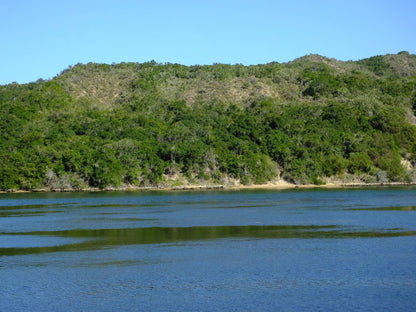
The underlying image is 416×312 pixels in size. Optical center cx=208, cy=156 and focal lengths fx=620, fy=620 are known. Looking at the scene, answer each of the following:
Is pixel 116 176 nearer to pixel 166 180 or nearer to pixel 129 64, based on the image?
pixel 166 180

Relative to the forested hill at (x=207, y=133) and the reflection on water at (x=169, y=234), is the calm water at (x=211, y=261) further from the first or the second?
the forested hill at (x=207, y=133)

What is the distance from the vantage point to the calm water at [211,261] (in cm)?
2520

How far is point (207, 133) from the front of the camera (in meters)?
116

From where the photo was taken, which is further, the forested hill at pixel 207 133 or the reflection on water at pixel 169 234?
the forested hill at pixel 207 133

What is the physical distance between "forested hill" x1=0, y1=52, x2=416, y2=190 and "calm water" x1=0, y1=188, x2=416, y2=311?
1687 inches

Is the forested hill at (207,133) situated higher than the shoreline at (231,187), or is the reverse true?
the forested hill at (207,133)

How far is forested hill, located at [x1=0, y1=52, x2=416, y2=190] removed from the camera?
102562mm

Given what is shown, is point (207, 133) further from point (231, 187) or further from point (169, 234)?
point (169, 234)

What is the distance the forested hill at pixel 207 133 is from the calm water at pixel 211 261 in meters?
42.8

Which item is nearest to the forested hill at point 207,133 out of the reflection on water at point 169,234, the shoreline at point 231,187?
the shoreline at point 231,187

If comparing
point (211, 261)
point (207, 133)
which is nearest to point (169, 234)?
point (211, 261)

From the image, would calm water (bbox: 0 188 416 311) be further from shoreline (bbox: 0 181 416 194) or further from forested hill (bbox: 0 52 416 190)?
shoreline (bbox: 0 181 416 194)

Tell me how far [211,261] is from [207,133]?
83.2 m

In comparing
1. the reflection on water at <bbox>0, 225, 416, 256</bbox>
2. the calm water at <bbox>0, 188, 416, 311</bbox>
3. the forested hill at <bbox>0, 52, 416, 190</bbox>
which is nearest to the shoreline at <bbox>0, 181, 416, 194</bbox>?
the forested hill at <bbox>0, 52, 416, 190</bbox>
